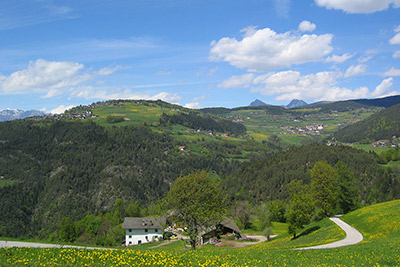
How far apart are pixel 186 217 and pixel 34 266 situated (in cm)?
3040

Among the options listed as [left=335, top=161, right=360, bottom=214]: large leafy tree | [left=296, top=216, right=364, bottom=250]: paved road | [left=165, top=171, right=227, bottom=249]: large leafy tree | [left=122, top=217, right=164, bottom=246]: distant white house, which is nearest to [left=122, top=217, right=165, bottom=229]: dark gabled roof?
[left=122, top=217, right=164, bottom=246]: distant white house

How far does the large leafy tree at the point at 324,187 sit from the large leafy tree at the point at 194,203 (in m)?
34.2

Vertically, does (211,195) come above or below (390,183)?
above

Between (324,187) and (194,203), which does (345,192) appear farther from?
(194,203)

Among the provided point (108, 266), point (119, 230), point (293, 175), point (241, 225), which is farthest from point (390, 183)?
point (108, 266)

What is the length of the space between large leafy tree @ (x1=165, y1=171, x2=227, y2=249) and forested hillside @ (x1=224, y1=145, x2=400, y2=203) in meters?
135

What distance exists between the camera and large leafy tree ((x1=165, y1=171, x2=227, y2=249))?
42.8 metres

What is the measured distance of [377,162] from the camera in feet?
639

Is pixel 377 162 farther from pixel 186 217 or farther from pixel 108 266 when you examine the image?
pixel 108 266

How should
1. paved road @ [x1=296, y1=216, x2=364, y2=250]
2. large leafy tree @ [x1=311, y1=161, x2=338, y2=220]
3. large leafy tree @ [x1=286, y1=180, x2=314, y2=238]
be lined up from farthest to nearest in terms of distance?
large leafy tree @ [x1=311, y1=161, x2=338, y2=220]
large leafy tree @ [x1=286, y1=180, x2=314, y2=238]
paved road @ [x1=296, y1=216, x2=364, y2=250]

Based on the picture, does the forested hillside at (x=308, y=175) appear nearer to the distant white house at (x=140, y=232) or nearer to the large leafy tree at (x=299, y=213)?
the distant white house at (x=140, y=232)

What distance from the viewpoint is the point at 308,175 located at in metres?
176

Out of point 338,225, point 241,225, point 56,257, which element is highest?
point 56,257

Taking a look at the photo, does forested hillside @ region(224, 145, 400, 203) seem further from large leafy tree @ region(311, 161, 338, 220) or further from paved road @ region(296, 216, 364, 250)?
paved road @ region(296, 216, 364, 250)
